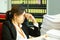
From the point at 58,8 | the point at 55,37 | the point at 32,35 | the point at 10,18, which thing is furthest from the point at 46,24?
the point at 58,8

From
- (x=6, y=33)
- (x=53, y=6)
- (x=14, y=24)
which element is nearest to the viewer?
(x=6, y=33)

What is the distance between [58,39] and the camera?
151 cm

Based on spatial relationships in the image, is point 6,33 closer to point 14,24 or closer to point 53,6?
point 14,24

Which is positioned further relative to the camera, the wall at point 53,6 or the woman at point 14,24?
the wall at point 53,6

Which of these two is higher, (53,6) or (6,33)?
(53,6)

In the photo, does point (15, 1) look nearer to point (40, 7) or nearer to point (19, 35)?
point (40, 7)

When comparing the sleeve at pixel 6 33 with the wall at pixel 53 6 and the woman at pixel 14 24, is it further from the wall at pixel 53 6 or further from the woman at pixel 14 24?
the wall at pixel 53 6

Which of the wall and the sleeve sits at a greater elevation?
the wall

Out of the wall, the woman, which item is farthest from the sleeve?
the wall

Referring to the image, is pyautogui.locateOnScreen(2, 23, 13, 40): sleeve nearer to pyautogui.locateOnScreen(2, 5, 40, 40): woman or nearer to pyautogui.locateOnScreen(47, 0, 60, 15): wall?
pyautogui.locateOnScreen(2, 5, 40, 40): woman

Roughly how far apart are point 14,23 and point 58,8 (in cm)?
177

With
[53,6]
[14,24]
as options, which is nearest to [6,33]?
[14,24]

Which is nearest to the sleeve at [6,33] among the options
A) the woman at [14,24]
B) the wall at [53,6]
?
the woman at [14,24]

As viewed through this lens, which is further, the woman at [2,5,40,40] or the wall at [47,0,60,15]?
the wall at [47,0,60,15]
